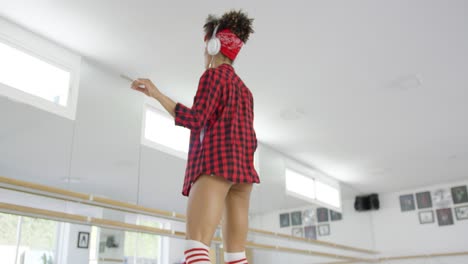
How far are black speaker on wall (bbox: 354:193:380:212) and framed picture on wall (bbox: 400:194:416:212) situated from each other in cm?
39

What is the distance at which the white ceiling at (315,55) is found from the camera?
2930 millimetres

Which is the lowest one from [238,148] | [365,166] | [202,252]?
[202,252]

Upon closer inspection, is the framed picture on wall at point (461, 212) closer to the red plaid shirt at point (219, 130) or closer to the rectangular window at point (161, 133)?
the rectangular window at point (161, 133)

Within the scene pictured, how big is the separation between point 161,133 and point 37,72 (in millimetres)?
1179

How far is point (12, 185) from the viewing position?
2.68 meters

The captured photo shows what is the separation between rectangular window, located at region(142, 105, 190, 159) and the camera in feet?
12.6

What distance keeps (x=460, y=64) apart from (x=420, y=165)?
9.81 feet

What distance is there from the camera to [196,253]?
3.30 feet

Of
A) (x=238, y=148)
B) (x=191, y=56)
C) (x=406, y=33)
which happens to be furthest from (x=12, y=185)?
(x=406, y=33)

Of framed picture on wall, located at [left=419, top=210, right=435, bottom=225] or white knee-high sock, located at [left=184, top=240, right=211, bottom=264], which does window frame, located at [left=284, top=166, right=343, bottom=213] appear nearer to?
framed picture on wall, located at [left=419, top=210, right=435, bottom=225]

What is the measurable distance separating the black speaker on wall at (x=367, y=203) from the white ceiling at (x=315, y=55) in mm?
2175

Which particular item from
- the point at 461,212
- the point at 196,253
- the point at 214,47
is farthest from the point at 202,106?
the point at 461,212

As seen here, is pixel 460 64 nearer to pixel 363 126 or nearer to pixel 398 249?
pixel 363 126

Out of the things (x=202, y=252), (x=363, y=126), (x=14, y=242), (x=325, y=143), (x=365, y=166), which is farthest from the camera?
(x=365, y=166)
